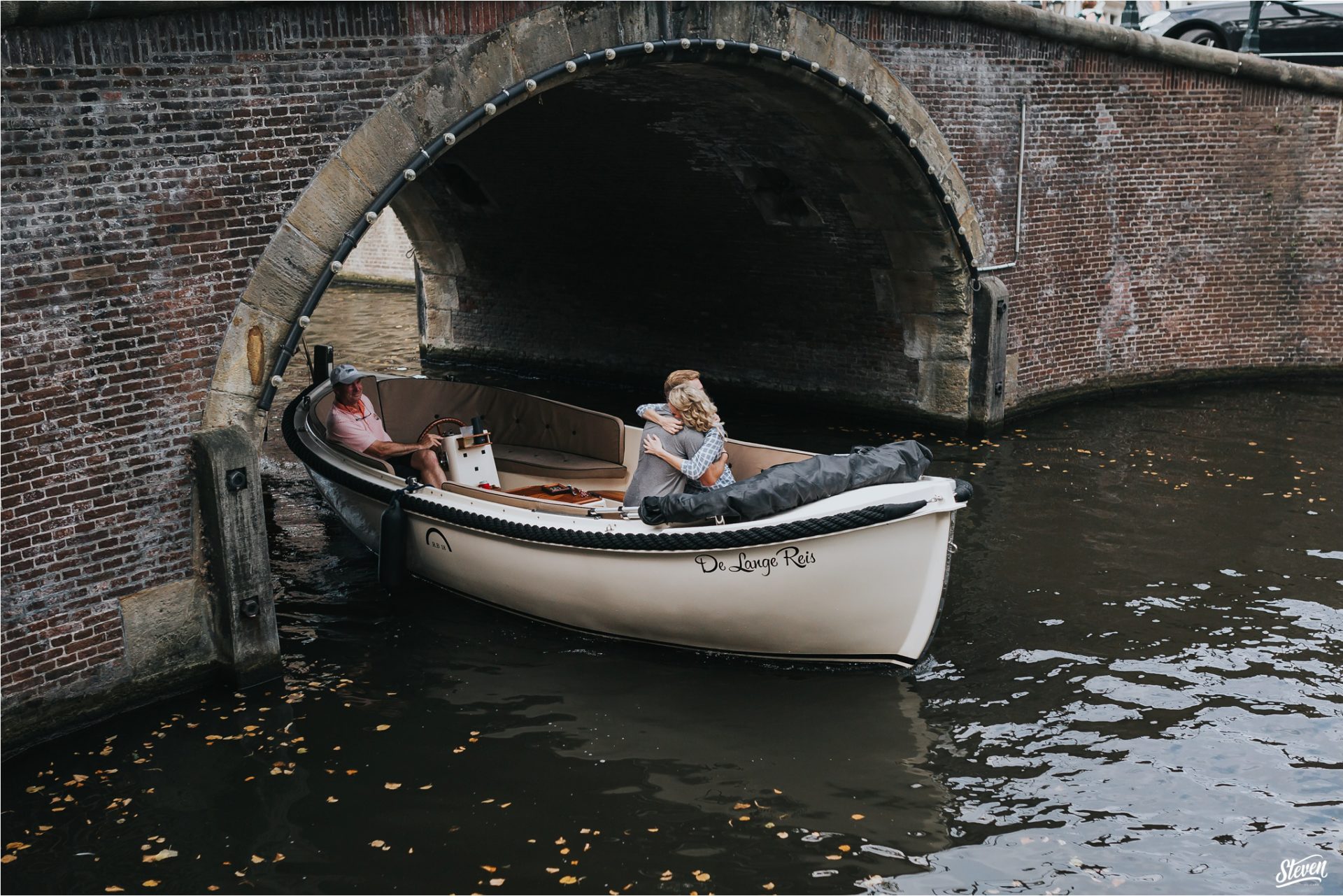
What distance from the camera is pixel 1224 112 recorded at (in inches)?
546

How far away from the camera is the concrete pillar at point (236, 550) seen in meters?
7.28

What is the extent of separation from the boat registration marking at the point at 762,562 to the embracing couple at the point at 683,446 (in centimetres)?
57

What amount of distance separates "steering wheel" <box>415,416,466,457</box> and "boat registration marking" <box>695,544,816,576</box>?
2899mm

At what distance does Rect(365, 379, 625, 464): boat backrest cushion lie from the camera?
1062cm

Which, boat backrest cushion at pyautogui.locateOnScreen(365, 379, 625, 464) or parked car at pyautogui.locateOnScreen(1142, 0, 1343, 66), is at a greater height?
parked car at pyautogui.locateOnScreen(1142, 0, 1343, 66)

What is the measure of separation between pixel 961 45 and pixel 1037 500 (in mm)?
4412

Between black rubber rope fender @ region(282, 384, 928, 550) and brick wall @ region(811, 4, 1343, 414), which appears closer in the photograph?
black rubber rope fender @ region(282, 384, 928, 550)

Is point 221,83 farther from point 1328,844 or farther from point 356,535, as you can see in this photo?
point 1328,844

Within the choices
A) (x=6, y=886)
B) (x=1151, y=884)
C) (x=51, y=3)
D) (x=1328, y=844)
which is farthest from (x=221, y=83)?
(x=1328, y=844)

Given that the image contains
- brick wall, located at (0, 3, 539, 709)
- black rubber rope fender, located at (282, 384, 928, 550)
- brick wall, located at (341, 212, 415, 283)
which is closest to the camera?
brick wall, located at (0, 3, 539, 709)

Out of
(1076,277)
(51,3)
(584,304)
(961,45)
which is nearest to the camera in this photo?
(51,3)

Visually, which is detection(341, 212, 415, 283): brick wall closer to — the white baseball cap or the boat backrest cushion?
the boat backrest cushion

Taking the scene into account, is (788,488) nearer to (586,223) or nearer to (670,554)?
(670,554)

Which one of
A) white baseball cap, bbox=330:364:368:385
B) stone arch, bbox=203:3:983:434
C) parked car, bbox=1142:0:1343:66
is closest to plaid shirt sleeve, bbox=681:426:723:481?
stone arch, bbox=203:3:983:434
